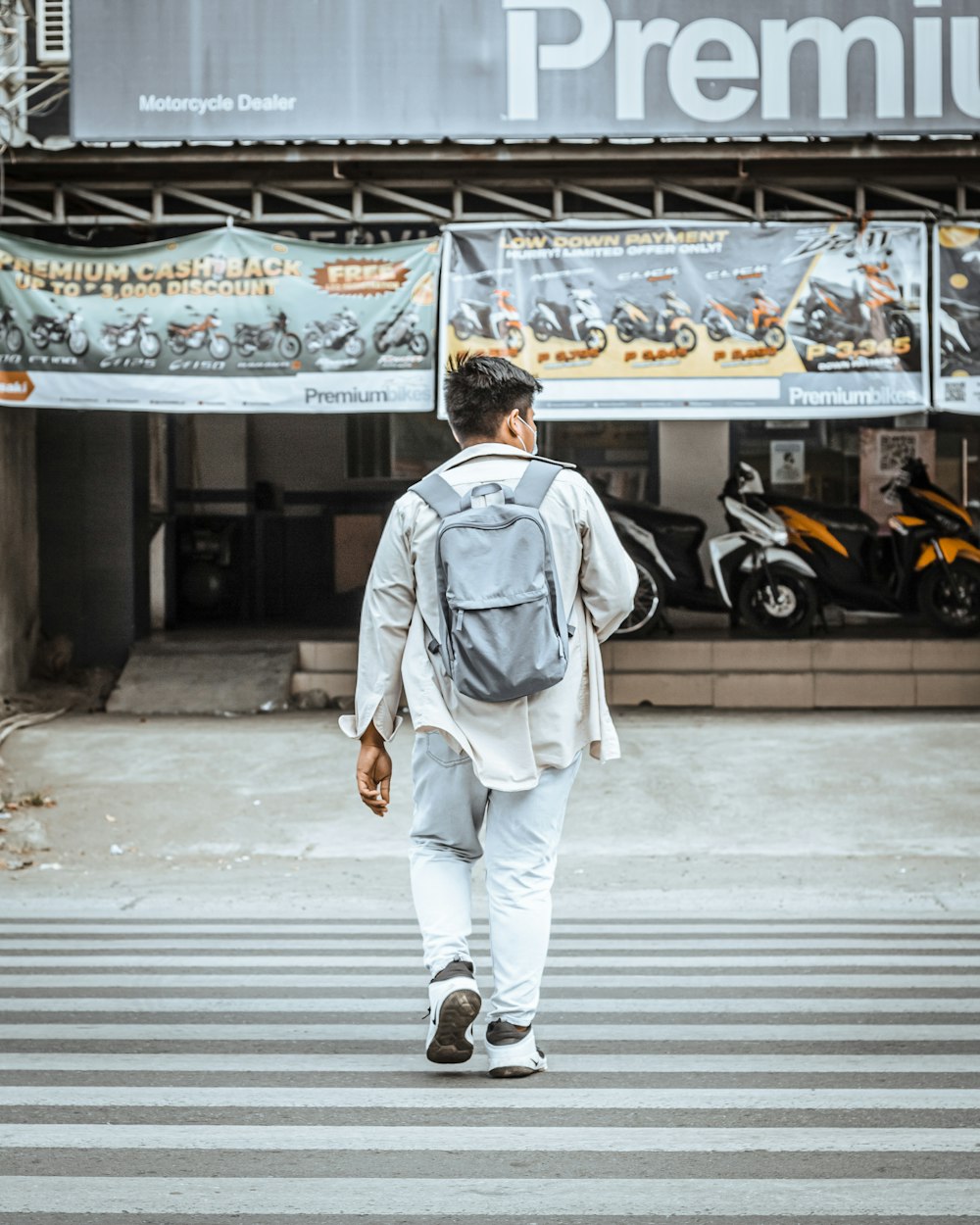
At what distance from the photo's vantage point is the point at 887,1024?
4203 millimetres

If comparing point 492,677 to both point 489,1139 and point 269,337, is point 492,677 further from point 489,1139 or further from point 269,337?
point 269,337

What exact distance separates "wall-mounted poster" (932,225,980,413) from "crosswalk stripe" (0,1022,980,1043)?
6.28 meters

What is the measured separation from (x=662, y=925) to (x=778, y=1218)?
3.43 meters

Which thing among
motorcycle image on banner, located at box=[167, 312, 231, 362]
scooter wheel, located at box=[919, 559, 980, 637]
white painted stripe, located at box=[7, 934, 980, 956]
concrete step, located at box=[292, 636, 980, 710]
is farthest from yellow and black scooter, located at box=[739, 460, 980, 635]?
white painted stripe, located at box=[7, 934, 980, 956]

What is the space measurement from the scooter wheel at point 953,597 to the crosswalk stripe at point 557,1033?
8.10m

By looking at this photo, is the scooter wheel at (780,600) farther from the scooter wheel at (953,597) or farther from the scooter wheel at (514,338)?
the scooter wheel at (514,338)

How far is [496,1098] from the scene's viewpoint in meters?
3.51

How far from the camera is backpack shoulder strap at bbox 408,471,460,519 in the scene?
3754 millimetres

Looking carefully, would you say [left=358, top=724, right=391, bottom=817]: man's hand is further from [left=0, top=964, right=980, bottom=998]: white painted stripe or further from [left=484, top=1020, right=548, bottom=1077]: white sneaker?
[left=0, top=964, right=980, bottom=998]: white painted stripe

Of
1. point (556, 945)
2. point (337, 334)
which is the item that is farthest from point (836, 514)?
point (556, 945)

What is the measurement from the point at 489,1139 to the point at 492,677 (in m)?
1.04

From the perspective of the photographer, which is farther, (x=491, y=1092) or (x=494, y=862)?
(x=494, y=862)

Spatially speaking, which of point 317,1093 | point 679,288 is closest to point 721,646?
point 679,288

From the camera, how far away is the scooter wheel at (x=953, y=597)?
38.8ft
